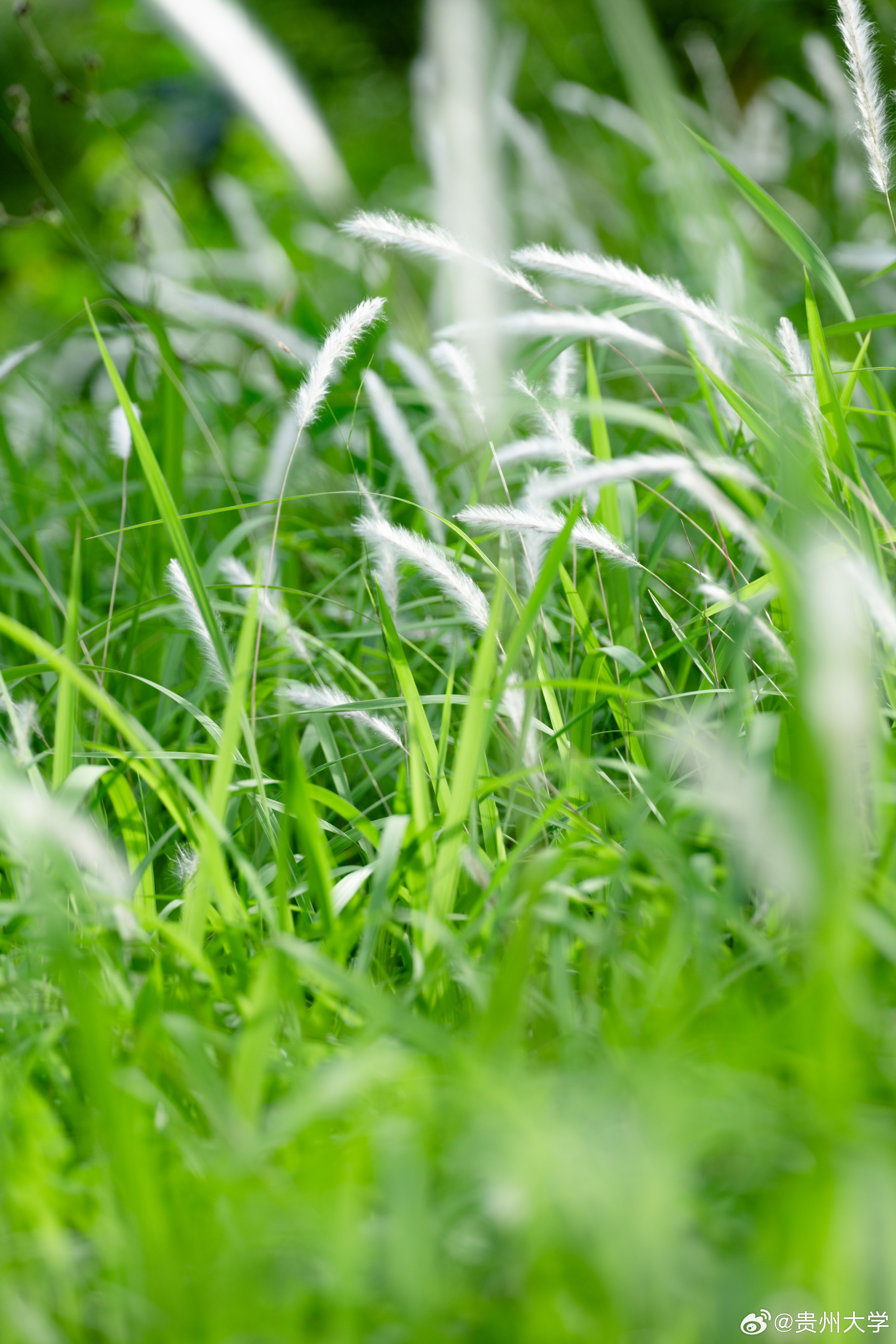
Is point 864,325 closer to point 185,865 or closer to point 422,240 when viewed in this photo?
point 422,240

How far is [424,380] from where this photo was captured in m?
1.27

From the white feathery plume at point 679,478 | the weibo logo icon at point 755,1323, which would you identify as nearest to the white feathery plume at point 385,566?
the white feathery plume at point 679,478

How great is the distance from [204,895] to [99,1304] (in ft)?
0.89

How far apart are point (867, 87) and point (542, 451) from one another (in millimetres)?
497

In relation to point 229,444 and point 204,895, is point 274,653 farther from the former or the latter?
point 229,444

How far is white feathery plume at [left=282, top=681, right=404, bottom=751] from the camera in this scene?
2.78ft

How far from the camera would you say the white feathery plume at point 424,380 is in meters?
1.25

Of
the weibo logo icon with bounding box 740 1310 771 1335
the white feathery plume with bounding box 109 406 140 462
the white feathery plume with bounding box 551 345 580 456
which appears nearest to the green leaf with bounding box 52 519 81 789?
the white feathery plume with bounding box 109 406 140 462

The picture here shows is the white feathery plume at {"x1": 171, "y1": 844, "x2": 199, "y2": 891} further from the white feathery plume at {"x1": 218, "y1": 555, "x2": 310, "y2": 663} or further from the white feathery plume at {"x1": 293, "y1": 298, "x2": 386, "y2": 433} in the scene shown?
the white feathery plume at {"x1": 293, "y1": 298, "x2": 386, "y2": 433}

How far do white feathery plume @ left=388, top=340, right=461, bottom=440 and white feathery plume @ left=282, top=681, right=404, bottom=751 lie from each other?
1.53 feet

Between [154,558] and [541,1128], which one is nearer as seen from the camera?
[541,1128]

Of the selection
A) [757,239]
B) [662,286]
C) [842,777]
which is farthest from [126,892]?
[757,239]

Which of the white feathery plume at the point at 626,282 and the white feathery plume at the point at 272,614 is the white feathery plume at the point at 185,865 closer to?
the white feathery plume at the point at 272,614

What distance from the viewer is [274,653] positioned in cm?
118
